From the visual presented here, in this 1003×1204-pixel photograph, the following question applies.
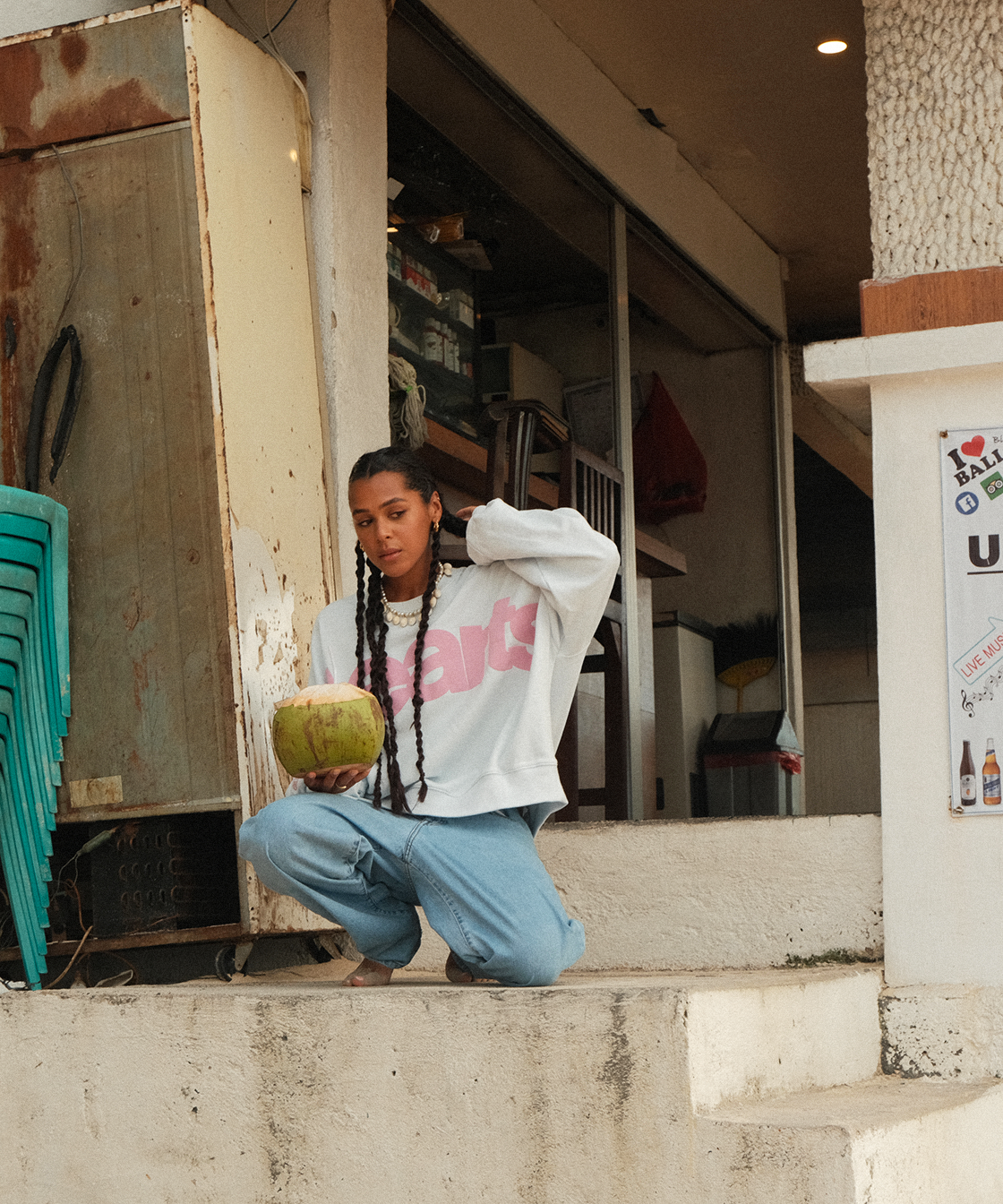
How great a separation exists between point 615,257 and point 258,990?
399cm

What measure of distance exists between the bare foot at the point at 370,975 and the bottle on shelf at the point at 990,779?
1.36 meters

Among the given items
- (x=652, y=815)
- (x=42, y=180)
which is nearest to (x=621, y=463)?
(x=652, y=815)

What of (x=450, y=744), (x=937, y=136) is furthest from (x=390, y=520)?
(x=937, y=136)

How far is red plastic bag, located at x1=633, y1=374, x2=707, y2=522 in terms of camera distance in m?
7.20

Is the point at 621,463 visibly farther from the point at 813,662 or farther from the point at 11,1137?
the point at 813,662

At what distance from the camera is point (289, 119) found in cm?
397

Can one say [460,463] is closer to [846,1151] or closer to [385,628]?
[385,628]

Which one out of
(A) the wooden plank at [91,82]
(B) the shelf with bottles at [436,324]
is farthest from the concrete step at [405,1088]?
(B) the shelf with bottles at [436,324]

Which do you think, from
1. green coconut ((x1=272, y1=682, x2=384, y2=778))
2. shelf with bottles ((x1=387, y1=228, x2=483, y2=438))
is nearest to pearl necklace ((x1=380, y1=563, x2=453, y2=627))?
green coconut ((x1=272, y1=682, x2=384, y2=778))

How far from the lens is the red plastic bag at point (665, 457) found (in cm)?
720

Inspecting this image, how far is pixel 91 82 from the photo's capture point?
378 centimetres

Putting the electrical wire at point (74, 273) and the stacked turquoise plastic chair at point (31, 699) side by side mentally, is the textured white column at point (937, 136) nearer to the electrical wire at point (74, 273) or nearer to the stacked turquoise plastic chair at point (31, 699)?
the electrical wire at point (74, 273)

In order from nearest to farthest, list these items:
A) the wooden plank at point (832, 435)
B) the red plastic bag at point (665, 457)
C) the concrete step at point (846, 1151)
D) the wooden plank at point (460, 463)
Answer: the concrete step at point (846, 1151)
the wooden plank at point (460, 463)
the red plastic bag at point (665, 457)
the wooden plank at point (832, 435)

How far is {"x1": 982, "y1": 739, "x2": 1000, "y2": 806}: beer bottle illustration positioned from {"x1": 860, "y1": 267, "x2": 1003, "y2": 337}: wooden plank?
98cm
